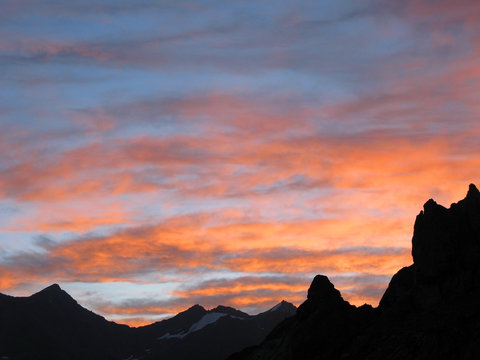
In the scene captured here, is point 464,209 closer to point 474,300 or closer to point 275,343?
point 474,300

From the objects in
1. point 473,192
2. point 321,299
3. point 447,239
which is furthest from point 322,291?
point 473,192

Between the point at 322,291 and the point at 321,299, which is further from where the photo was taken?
the point at 322,291

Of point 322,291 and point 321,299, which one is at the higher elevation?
point 322,291

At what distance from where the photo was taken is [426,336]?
128375 mm

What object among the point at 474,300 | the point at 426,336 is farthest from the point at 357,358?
the point at 474,300

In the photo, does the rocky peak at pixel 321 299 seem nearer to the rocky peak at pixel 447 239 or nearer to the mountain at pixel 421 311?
the mountain at pixel 421 311

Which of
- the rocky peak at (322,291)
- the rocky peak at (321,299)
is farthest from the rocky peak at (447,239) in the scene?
the rocky peak at (322,291)

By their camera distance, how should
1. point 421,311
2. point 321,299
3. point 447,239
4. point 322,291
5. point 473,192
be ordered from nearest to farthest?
1. point 421,311
2. point 447,239
3. point 473,192
4. point 321,299
5. point 322,291

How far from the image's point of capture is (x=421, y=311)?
14200 cm

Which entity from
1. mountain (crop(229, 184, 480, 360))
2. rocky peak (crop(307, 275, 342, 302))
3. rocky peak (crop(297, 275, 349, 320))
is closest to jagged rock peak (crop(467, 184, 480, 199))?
mountain (crop(229, 184, 480, 360))

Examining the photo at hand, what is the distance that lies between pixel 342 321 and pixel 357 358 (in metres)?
26.8

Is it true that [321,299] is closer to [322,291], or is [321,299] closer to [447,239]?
[322,291]

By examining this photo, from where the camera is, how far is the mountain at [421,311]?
127m

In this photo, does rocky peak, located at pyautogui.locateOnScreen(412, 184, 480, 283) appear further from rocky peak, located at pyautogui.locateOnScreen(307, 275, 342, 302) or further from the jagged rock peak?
rocky peak, located at pyautogui.locateOnScreen(307, 275, 342, 302)
